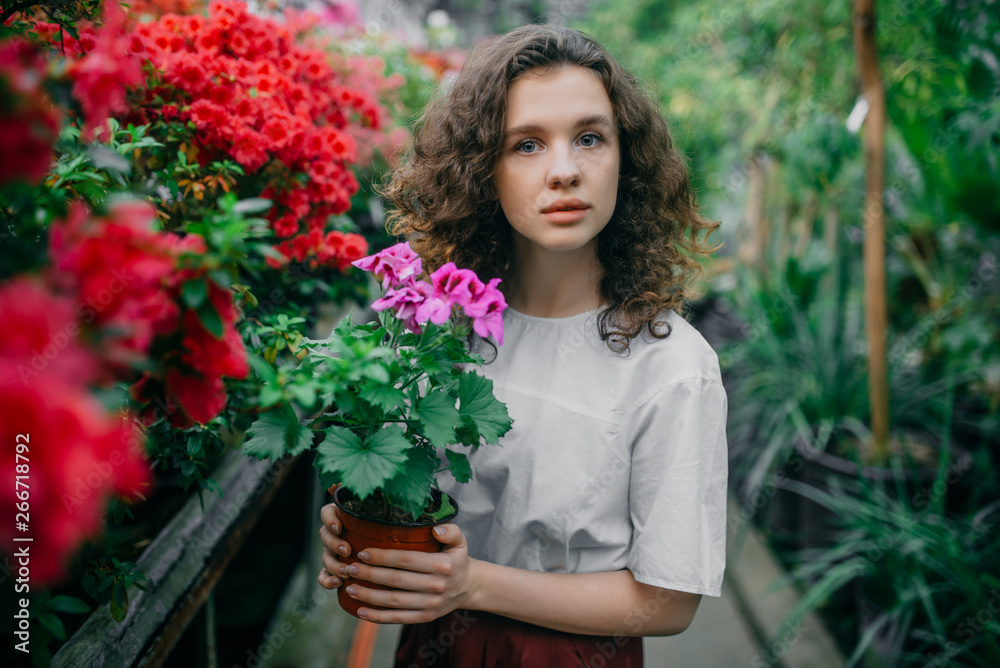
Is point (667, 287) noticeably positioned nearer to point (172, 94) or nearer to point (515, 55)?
point (515, 55)

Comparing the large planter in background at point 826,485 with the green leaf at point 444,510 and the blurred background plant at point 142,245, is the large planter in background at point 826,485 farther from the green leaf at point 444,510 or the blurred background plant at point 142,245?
the blurred background plant at point 142,245

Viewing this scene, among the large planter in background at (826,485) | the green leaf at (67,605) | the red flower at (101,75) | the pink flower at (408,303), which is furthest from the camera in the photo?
the large planter in background at (826,485)

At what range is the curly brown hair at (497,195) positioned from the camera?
1.00 m

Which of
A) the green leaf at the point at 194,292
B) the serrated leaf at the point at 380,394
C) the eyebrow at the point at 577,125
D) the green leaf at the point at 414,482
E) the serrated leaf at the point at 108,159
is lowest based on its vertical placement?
the green leaf at the point at 414,482

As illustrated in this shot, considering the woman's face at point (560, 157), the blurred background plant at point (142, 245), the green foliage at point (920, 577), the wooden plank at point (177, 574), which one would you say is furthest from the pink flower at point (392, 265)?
the green foliage at point (920, 577)

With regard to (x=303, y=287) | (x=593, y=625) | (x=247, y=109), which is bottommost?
(x=593, y=625)

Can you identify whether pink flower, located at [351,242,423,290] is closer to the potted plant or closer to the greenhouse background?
the potted plant

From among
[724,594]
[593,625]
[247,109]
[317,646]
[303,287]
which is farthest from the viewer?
[724,594]

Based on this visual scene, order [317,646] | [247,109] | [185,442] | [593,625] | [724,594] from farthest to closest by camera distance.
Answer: [724,594], [317,646], [247,109], [593,625], [185,442]

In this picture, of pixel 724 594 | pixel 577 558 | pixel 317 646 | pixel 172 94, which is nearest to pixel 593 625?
A: pixel 577 558

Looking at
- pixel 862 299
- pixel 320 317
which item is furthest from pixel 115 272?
pixel 862 299

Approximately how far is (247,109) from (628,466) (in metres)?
0.95

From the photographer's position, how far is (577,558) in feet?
3.38

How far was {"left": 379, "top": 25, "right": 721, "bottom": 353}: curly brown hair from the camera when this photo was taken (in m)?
1.00
